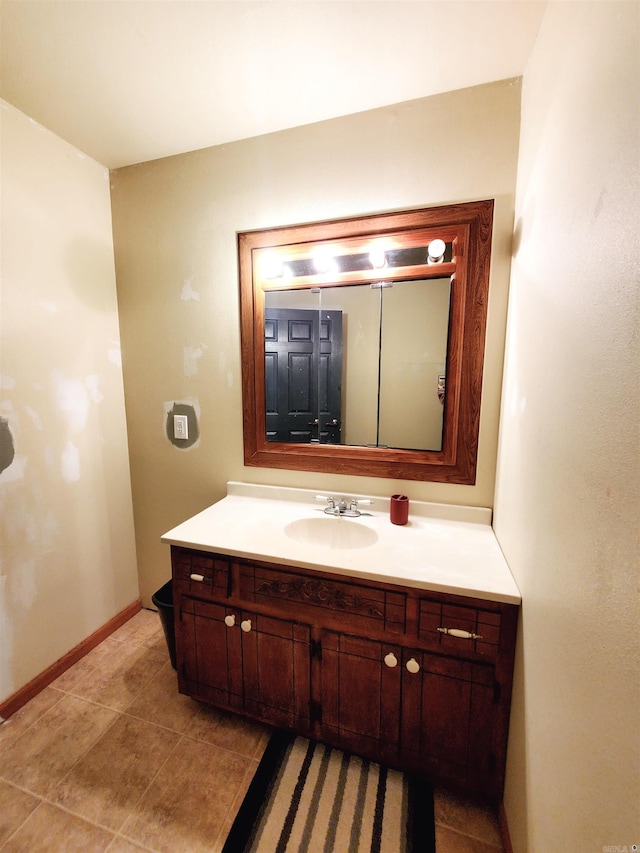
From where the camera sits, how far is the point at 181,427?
1.74m

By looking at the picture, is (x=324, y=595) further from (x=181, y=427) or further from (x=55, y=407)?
(x=55, y=407)

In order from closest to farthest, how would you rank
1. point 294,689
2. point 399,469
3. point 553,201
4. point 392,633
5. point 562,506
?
point 562,506, point 553,201, point 392,633, point 294,689, point 399,469

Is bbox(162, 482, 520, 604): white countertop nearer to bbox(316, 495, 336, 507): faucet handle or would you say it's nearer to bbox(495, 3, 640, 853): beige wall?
bbox(316, 495, 336, 507): faucet handle

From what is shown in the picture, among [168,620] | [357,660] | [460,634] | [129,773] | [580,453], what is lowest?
[129,773]

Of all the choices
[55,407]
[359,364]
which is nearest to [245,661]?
[359,364]

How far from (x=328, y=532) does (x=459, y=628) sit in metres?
0.61

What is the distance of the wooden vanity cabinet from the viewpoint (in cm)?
97

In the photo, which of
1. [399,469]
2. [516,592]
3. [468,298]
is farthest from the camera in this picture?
[399,469]

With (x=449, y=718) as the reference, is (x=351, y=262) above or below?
above

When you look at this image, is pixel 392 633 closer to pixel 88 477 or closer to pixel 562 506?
pixel 562 506

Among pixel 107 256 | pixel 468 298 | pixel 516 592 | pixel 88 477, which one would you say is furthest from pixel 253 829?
pixel 107 256

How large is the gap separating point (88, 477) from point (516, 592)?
1.89 metres

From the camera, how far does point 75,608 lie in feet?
5.33

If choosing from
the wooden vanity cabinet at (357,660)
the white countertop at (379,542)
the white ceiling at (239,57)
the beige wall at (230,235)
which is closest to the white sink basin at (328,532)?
the white countertop at (379,542)
